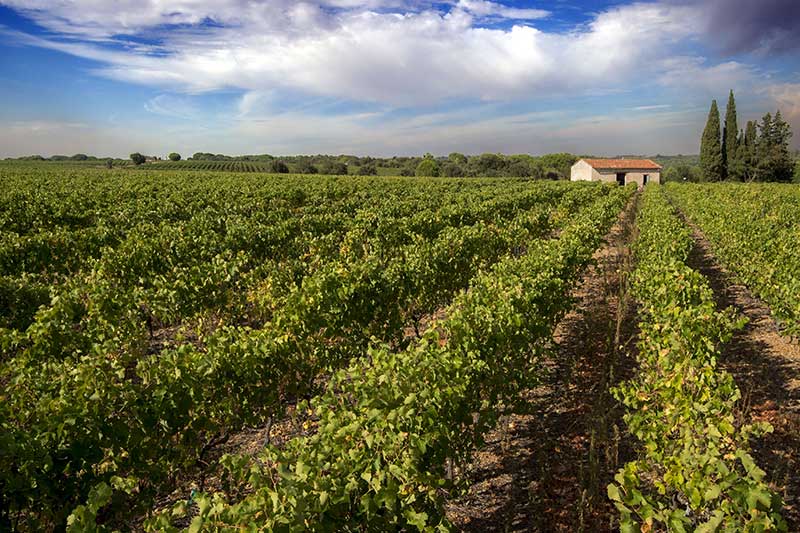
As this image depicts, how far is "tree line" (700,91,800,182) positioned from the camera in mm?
66413

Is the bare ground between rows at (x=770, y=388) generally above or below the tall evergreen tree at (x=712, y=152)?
below

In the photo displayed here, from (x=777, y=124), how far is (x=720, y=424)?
84.9 meters

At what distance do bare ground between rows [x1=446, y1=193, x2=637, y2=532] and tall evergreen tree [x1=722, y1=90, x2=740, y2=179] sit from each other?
259ft

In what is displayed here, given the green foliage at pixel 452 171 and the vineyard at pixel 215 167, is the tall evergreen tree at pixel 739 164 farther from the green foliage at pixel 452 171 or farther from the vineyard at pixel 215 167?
the vineyard at pixel 215 167

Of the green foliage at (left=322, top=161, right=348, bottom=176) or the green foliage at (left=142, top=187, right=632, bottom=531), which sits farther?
the green foliage at (left=322, top=161, right=348, bottom=176)

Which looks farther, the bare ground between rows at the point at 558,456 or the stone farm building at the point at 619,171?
the stone farm building at the point at 619,171

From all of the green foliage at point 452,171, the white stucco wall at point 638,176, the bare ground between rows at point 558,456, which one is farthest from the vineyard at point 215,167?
the bare ground between rows at point 558,456

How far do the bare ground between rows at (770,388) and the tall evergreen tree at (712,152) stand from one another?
235ft

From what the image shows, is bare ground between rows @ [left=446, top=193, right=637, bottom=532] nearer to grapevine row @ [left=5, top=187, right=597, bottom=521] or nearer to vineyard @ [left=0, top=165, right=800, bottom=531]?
vineyard @ [left=0, top=165, right=800, bottom=531]

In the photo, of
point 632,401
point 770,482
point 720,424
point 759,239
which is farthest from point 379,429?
point 759,239

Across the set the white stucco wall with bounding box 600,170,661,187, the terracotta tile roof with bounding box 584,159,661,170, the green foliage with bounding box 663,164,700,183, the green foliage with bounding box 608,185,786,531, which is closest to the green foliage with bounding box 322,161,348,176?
the terracotta tile roof with bounding box 584,159,661,170

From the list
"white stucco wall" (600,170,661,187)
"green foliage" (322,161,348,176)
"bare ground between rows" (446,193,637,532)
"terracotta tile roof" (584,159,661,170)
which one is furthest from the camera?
"green foliage" (322,161,348,176)

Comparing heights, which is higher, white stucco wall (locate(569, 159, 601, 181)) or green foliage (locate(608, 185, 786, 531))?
white stucco wall (locate(569, 159, 601, 181))

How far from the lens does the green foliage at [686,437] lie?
2816mm
